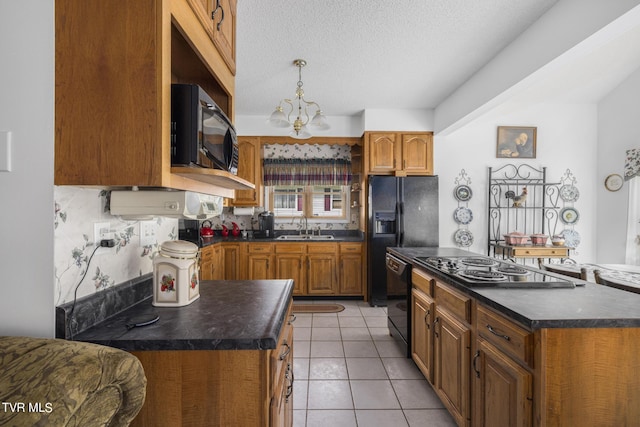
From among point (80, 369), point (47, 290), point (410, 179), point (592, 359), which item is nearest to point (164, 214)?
point (47, 290)

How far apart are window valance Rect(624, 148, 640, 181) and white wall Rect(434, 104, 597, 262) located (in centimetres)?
44

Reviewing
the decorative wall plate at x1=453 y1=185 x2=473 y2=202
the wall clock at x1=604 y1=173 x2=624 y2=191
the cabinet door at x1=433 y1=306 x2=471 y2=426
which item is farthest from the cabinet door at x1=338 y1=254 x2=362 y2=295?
the wall clock at x1=604 y1=173 x2=624 y2=191

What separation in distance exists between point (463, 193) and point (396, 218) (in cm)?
110

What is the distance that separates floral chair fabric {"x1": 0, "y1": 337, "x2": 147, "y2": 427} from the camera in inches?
27.0

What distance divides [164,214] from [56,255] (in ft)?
1.14

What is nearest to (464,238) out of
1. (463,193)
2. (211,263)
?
(463,193)

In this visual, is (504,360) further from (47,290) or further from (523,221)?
(523,221)

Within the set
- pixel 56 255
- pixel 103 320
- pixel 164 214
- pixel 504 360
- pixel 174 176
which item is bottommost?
pixel 504 360

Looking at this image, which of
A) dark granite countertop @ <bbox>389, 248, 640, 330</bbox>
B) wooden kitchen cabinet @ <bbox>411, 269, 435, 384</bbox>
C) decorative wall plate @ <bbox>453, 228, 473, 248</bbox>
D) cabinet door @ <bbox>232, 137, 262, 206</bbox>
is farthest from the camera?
cabinet door @ <bbox>232, 137, 262, 206</bbox>

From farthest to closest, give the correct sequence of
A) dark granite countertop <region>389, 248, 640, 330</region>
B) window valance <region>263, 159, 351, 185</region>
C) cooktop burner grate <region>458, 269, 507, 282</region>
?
window valance <region>263, 159, 351, 185</region> → cooktop burner grate <region>458, 269, 507, 282</region> → dark granite countertop <region>389, 248, 640, 330</region>

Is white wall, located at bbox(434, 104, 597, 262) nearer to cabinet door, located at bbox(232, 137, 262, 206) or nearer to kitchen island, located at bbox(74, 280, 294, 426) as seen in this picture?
cabinet door, located at bbox(232, 137, 262, 206)

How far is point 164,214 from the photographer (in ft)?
3.96

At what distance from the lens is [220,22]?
136cm

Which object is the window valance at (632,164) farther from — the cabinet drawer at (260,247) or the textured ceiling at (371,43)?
the cabinet drawer at (260,247)
